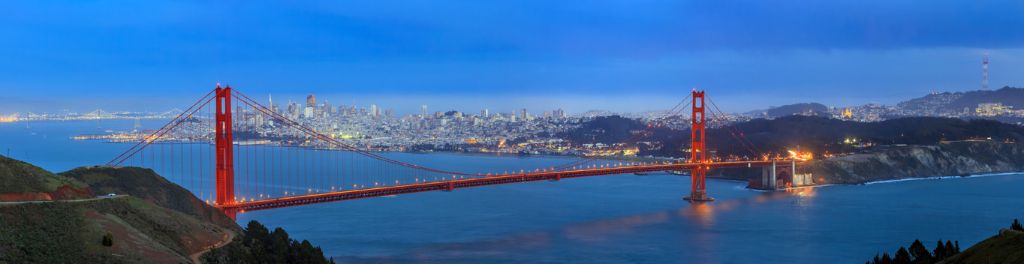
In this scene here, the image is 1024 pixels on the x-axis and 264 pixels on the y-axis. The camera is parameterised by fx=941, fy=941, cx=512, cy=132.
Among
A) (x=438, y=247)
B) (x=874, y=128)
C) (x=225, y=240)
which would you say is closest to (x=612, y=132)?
(x=874, y=128)

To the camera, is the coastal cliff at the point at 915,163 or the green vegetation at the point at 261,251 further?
the coastal cliff at the point at 915,163

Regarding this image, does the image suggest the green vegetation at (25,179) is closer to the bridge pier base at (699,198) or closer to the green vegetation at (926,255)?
the green vegetation at (926,255)

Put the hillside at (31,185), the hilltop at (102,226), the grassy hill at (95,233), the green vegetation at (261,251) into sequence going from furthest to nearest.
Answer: the green vegetation at (261,251), the hillside at (31,185), the hilltop at (102,226), the grassy hill at (95,233)

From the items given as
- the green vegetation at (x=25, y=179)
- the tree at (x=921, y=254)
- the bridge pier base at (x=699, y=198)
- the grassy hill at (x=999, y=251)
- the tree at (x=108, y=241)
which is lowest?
the bridge pier base at (x=699, y=198)

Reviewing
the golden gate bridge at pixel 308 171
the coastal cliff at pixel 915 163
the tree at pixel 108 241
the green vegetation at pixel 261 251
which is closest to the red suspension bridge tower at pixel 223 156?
the golden gate bridge at pixel 308 171

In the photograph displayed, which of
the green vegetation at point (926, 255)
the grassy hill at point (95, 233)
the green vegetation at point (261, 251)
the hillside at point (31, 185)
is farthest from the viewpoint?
the green vegetation at point (926, 255)

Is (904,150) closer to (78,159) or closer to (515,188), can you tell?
(515,188)

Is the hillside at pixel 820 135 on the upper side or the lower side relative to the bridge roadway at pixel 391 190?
upper
